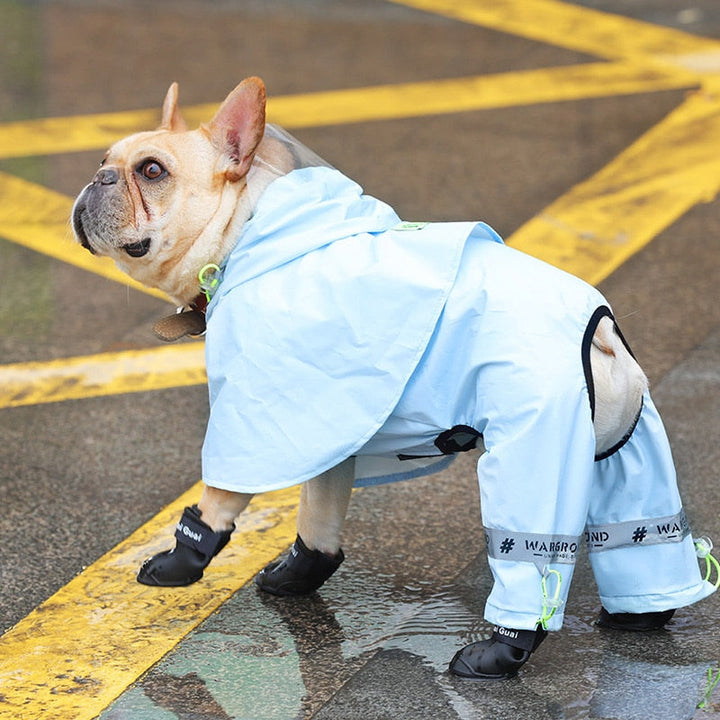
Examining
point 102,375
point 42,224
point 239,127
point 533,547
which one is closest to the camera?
point 533,547

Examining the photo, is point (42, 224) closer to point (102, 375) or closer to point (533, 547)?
point (102, 375)

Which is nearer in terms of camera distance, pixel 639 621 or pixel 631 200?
pixel 639 621

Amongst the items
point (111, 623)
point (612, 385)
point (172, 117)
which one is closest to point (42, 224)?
point (172, 117)

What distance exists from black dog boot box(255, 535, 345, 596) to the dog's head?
0.80 m

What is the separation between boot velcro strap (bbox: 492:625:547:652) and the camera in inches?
128

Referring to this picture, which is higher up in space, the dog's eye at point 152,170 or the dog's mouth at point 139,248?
the dog's eye at point 152,170

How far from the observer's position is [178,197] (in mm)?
3430

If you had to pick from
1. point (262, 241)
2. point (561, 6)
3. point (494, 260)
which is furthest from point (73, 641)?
point (561, 6)

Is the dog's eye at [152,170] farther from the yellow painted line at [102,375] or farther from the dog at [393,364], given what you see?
the yellow painted line at [102,375]

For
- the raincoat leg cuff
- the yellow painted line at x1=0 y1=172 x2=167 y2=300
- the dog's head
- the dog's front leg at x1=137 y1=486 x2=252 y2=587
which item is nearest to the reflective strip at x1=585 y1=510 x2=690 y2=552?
the raincoat leg cuff

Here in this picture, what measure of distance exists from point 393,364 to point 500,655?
712 mm

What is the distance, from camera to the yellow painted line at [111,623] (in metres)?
3.32

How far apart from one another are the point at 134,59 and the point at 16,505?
4916 millimetres

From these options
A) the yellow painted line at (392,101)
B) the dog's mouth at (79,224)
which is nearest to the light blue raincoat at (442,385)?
the dog's mouth at (79,224)
